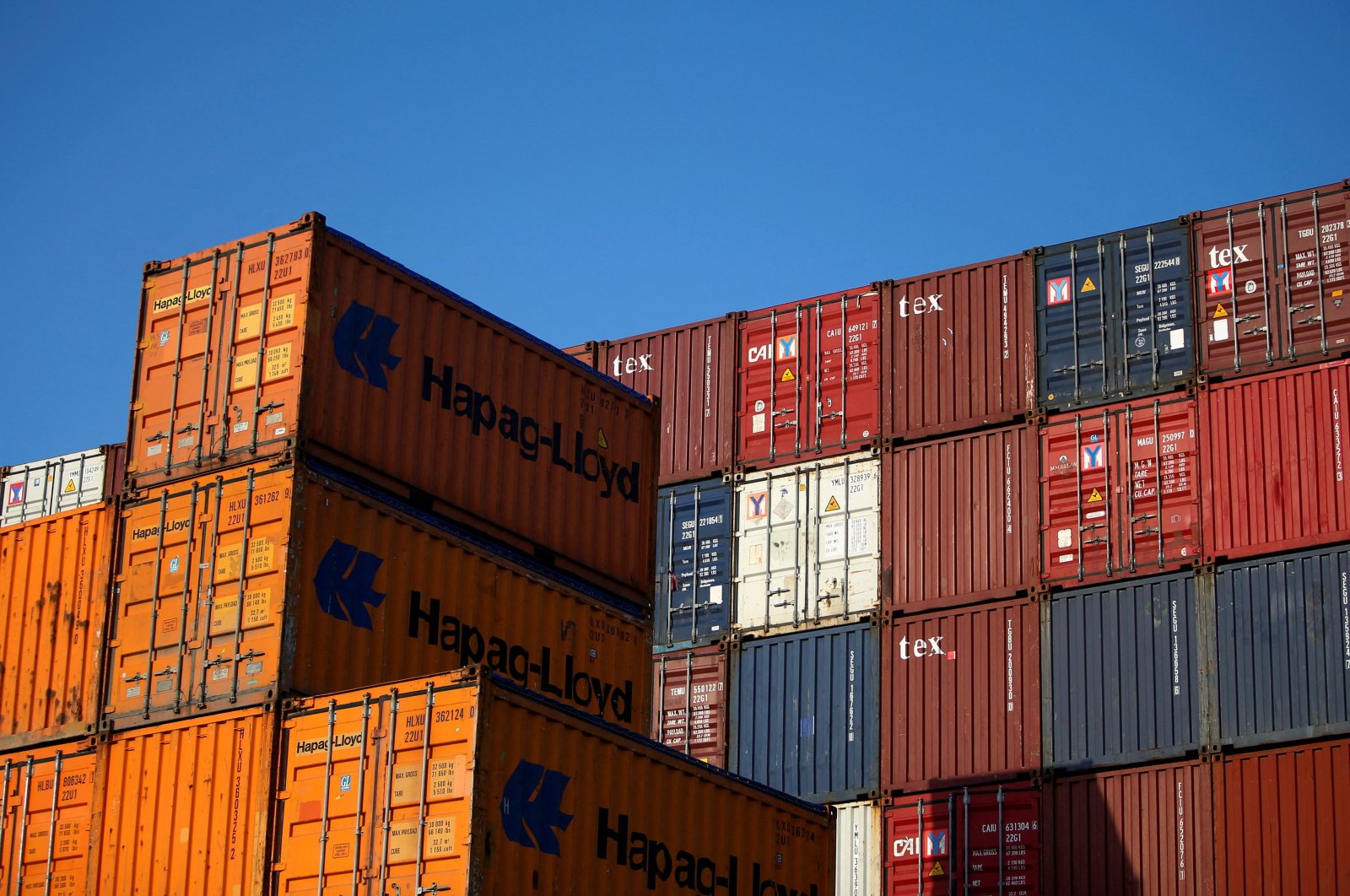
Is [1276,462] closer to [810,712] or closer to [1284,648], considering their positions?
[1284,648]

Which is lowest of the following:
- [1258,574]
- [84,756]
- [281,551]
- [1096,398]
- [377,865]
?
[377,865]

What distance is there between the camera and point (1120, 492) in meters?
29.9

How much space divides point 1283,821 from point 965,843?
449 centimetres

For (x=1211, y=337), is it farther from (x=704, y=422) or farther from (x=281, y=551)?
(x=281, y=551)

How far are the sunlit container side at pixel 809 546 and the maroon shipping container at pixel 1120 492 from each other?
2.90 meters

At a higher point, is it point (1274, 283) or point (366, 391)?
point (1274, 283)

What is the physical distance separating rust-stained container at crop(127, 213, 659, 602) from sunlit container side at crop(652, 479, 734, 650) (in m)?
7.72

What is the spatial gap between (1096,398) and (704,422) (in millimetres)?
6637

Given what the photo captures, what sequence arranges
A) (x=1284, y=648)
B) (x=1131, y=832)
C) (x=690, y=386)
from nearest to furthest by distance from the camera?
(x=1284, y=648), (x=1131, y=832), (x=690, y=386)

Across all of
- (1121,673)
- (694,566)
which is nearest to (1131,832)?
(1121,673)

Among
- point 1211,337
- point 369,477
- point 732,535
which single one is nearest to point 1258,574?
point 1211,337

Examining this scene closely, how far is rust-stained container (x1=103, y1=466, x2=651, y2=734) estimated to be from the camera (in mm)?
20703

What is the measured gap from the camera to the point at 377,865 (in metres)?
19.0

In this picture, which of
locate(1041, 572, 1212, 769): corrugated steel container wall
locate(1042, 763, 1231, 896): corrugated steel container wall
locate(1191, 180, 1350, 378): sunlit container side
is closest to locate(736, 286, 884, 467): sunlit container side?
locate(1041, 572, 1212, 769): corrugated steel container wall
